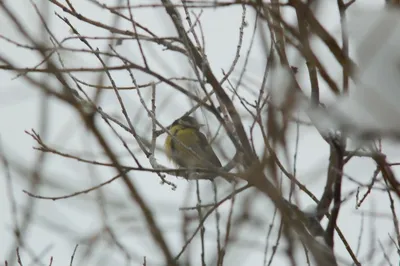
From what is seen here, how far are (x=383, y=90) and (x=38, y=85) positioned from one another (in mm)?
746

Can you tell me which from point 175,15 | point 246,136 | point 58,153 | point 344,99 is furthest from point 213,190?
point 175,15

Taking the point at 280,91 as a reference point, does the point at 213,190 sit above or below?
above

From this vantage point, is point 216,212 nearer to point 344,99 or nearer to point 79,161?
point 79,161

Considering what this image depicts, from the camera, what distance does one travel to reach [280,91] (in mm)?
1495

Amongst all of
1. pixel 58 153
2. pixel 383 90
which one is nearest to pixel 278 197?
pixel 383 90

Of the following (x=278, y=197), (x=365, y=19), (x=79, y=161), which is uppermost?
(x=79, y=161)

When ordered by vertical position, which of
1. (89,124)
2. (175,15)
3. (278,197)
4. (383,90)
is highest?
(175,15)

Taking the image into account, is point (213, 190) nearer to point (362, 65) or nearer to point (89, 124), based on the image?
point (362, 65)

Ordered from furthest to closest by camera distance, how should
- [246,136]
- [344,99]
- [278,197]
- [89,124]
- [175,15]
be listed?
[175,15]
[246,136]
[344,99]
[278,197]
[89,124]

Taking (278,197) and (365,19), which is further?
(365,19)

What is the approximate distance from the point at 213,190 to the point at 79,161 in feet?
1.76

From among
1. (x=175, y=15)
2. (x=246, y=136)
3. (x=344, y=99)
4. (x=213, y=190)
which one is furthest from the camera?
(x=175, y=15)

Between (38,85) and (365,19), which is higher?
(365,19)

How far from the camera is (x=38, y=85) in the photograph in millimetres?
1329
